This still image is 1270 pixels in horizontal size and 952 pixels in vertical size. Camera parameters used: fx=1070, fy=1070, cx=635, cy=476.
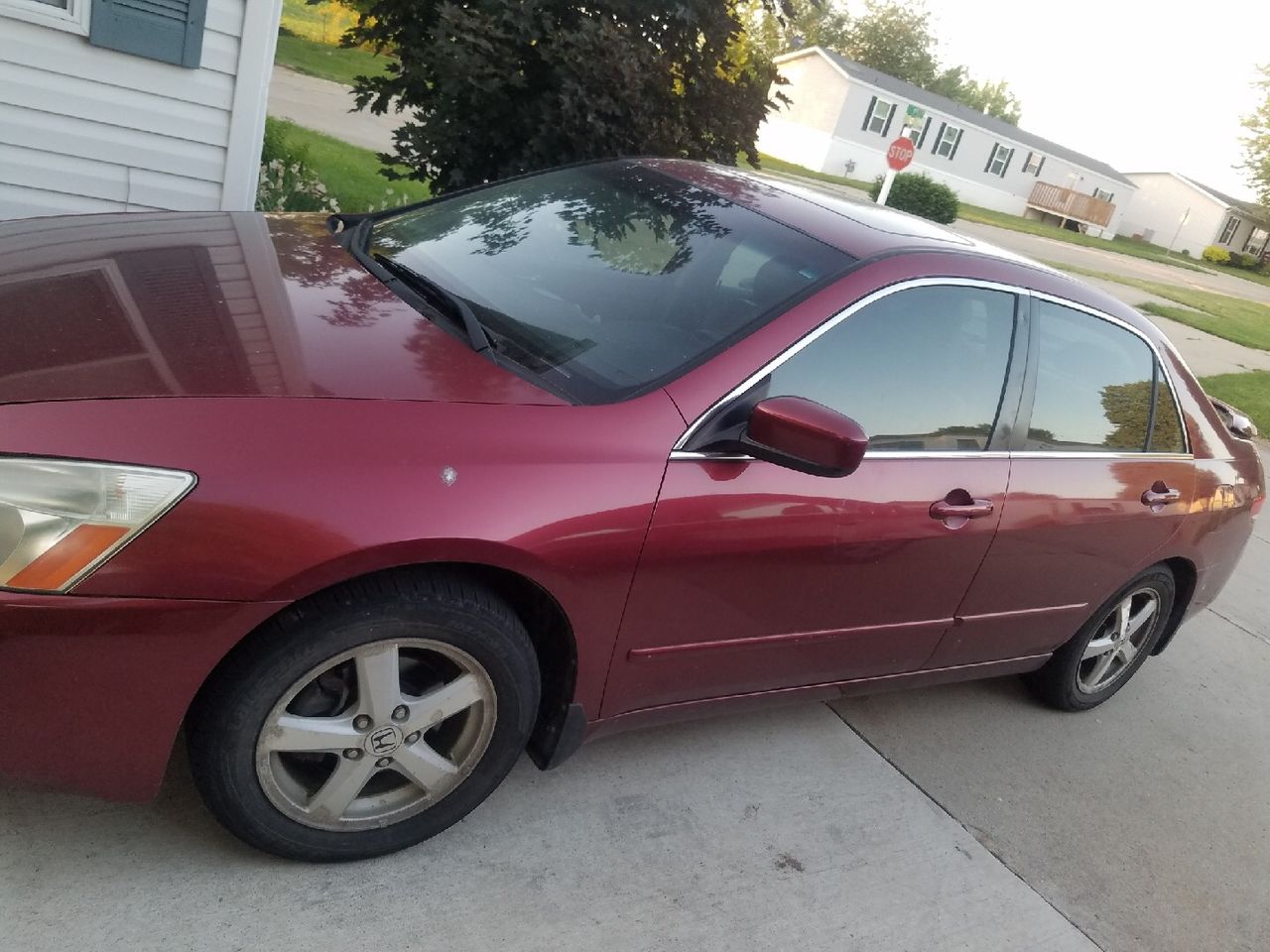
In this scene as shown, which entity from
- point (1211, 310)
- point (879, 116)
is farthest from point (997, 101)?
point (1211, 310)

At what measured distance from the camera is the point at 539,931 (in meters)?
2.46

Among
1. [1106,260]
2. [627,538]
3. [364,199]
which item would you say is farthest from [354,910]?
[1106,260]

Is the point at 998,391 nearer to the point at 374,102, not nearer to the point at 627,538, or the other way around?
the point at 627,538

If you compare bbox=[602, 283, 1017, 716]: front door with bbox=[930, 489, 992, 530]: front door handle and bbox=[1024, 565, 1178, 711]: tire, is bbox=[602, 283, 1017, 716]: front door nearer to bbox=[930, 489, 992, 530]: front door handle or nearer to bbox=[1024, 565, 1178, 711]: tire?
bbox=[930, 489, 992, 530]: front door handle

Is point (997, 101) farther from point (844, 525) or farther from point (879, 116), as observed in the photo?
point (844, 525)

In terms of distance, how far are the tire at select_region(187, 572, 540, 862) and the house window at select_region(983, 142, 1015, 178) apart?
55275mm

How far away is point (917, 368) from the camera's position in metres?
3.07

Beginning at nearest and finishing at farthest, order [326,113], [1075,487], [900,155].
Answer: [1075,487]
[900,155]
[326,113]

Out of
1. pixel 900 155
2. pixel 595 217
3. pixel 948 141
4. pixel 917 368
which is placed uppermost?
pixel 948 141

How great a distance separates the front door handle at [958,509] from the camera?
3068 millimetres

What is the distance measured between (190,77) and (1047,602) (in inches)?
183

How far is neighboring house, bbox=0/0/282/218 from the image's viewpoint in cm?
501

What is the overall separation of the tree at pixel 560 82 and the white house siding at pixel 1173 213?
6707 cm

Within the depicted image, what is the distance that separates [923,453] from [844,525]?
1.25ft
